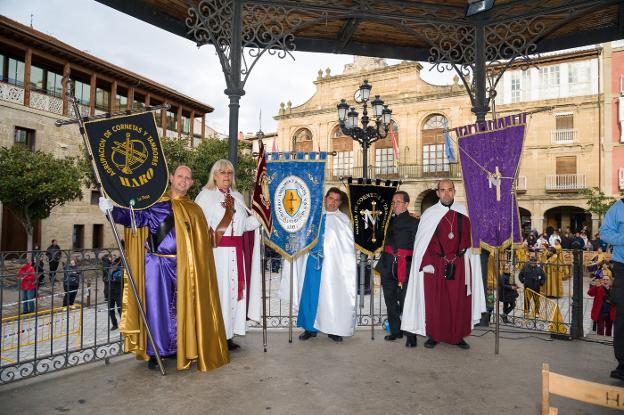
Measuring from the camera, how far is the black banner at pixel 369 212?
18.1 ft

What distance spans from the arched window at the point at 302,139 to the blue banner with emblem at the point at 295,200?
29.3 meters

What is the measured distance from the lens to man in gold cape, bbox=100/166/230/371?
12.8 feet

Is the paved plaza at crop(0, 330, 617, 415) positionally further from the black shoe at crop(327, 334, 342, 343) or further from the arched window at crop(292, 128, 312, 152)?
the arched window at crop(292, 128, 312, 152)

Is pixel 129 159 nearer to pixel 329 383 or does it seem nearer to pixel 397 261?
pixel 329 383

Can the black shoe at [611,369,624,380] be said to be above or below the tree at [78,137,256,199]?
below

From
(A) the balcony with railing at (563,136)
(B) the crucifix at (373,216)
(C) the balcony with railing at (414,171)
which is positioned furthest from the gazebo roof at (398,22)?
(A) the balcony with railing at (563,136)

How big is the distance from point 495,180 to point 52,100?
20.7 m

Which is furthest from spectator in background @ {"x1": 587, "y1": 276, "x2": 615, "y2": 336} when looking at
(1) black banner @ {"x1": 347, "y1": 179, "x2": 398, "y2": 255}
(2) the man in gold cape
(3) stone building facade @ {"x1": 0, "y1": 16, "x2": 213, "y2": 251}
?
(3) stone building facade @ {"x1": 0, "y1": 16, "x2": 213, "y2": 251}

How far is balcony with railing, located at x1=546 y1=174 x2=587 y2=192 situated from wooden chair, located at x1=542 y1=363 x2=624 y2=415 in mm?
27712

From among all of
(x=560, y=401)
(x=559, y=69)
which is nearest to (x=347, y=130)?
(x=560, y=401)

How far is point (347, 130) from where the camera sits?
1143 cm

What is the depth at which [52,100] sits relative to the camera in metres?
19.0

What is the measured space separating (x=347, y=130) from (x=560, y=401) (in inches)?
352

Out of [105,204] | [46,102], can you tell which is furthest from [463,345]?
[46,102]
